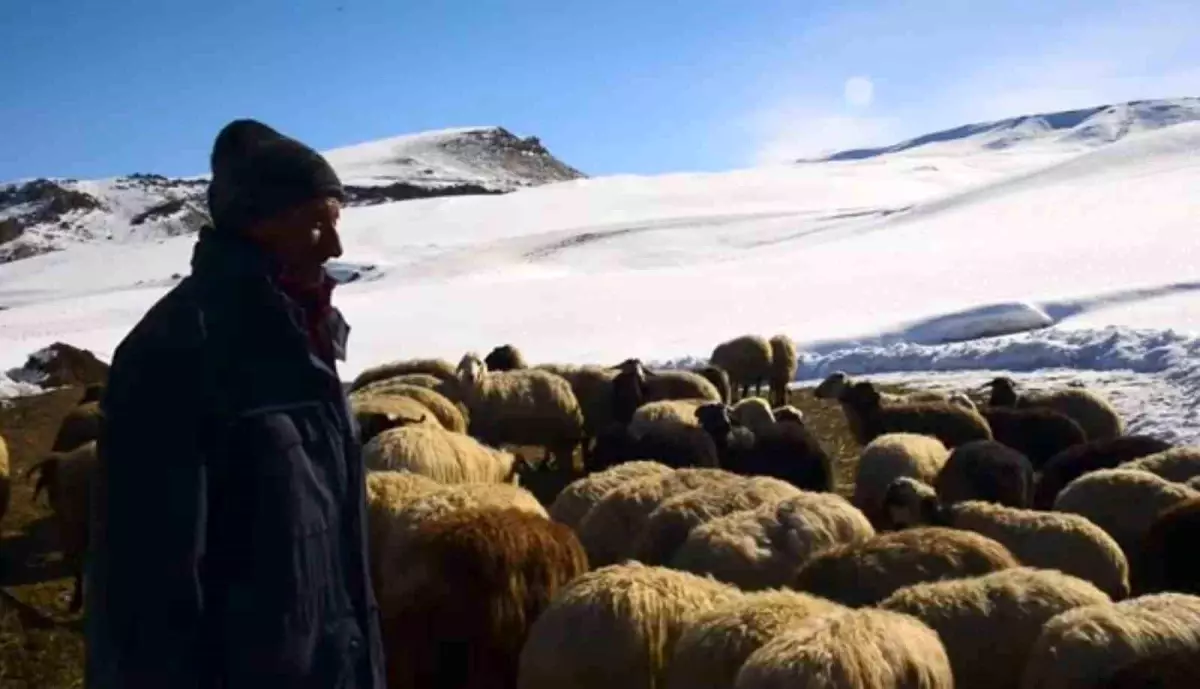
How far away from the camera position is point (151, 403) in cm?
242

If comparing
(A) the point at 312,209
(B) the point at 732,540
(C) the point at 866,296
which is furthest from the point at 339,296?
(A) the point at 312,209

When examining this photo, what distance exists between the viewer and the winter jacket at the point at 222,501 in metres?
2.39

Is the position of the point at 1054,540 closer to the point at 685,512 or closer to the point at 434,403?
the point at 685,512

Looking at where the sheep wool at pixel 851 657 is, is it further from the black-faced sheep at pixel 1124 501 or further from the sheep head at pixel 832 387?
the sheep head at pixel 832 387

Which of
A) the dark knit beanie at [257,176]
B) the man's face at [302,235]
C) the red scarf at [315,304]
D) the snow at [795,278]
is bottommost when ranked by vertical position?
the snow at [795,278]

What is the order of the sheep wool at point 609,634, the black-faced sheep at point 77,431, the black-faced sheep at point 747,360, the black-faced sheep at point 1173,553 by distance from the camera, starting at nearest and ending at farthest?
1. the sheep wool at point 609,634
2. the black-faced sheep at point 1173,553
3. the black-faced sheep at point 77,431
4. the black-faced sheep at point 747,360

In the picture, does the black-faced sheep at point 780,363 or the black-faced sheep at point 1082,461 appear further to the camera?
the black-faced sheep at point 780,363

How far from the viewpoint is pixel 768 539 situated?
266 inches

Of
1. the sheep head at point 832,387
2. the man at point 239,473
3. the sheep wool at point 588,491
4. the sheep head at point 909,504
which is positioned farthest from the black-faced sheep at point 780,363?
the man at point 239,473

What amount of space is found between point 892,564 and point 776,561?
2.42ft

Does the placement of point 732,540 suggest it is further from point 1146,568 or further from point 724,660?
point 1146,568

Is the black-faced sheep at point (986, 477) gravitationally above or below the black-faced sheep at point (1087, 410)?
above

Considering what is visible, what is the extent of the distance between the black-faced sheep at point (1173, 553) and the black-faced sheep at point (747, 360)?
1212 cm

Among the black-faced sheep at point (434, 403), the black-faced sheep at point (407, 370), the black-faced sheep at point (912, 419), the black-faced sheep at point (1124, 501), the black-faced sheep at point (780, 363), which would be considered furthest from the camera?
the black-faced sheep at point (780, 363)
